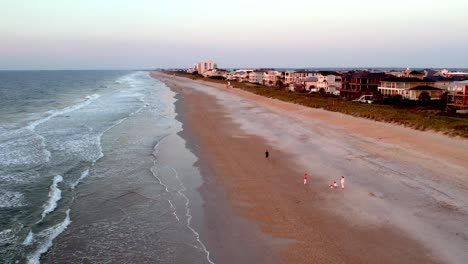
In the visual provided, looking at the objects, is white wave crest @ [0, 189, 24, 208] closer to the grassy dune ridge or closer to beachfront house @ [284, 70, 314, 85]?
the grassy dune ridge

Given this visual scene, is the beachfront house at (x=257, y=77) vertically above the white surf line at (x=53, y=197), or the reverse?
the beachfront house at (x=257, y=77)

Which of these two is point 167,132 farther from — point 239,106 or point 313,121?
point 239,106

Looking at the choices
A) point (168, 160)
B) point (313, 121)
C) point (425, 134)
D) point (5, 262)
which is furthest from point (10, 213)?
point (313, 121)

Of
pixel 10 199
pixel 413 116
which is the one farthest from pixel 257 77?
pixel 10 199

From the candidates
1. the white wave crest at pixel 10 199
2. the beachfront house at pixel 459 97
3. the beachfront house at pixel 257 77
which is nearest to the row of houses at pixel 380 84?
the beachfront house at pixel 459 97

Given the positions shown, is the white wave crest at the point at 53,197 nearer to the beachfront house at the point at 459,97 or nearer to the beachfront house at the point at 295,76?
the beachfront house at the point at 459,97

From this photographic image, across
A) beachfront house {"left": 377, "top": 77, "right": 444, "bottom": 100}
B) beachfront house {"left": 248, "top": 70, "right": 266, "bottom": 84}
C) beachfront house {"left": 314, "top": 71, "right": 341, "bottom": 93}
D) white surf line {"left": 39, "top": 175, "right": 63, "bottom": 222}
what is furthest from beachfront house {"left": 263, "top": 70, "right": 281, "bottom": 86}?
white surf line {"left": 39, "top": 175, "right": 63, "bottom": 222}

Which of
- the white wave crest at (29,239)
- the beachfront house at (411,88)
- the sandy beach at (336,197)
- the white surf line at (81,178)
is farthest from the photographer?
the beachfront house at (411,88)
